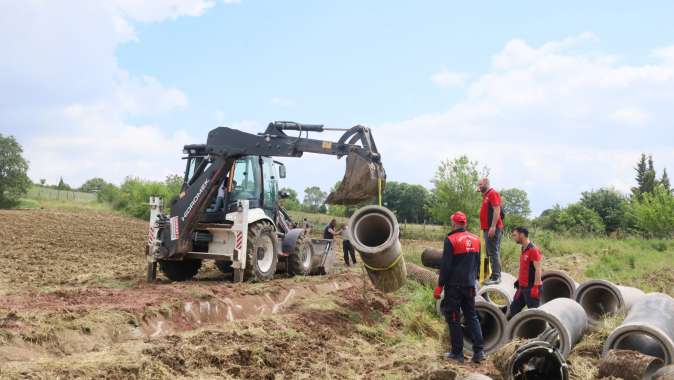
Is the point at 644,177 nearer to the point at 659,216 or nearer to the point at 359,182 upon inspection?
the point at 659,216

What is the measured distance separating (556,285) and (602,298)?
85cm

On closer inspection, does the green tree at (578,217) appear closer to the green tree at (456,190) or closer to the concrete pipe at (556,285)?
the green tree at (456,190)

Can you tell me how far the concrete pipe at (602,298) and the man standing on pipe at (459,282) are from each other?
126 inches

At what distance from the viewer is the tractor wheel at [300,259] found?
1263 centimetres

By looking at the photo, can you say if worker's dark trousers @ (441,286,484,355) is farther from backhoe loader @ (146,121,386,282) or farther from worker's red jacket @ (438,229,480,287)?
backhoe loader @ (146,121,386,282)

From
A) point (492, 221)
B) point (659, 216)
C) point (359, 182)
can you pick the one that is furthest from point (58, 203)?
point (492, 221)

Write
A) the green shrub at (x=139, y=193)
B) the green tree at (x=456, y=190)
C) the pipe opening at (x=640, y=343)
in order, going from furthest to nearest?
the green shrub at (x=139, y=193), the green tree at (x=456, y=190), the pipe opening at (x=640, y=343)

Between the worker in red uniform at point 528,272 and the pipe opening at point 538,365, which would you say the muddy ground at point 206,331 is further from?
the worker in red uniform at point 528,272

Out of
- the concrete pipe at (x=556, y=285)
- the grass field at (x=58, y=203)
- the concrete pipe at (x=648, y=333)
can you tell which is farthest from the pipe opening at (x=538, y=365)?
the grass field at (x=58, y=203)

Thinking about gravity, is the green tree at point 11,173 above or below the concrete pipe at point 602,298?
above

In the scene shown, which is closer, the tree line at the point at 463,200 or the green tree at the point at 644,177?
the tree line at the point at 463,200

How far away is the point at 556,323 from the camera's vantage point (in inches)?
276

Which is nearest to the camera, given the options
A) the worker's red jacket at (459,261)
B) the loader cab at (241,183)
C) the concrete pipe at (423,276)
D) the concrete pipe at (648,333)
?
the concrete pipe at (648,333)

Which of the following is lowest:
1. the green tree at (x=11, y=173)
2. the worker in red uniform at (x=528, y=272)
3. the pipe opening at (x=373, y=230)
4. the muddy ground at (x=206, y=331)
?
the muddy ground at (x=206, y=331)
